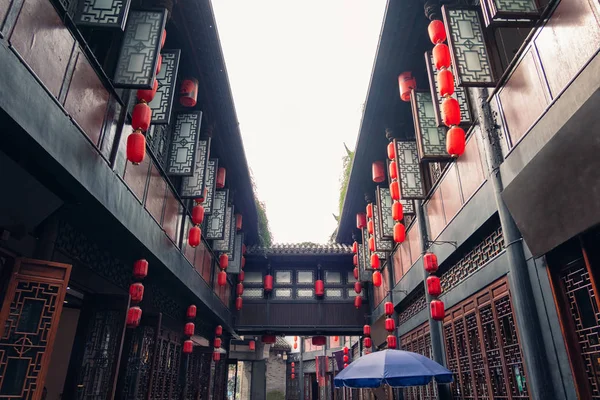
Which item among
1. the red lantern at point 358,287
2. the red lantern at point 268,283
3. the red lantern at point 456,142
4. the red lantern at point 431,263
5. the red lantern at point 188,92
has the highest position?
the red lantern at point 188,92

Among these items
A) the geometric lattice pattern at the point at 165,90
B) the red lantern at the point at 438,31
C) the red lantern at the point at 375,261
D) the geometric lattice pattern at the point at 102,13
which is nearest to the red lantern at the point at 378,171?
the red lantern at the point at 375,261

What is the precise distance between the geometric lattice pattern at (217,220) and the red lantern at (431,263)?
5.14 m

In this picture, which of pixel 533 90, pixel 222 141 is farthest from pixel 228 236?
pixel 533 90

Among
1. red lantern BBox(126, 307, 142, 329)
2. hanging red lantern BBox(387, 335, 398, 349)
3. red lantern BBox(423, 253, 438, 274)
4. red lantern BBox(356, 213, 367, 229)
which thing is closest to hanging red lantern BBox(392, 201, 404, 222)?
red lantern BBox(423, 253, 438, 274)

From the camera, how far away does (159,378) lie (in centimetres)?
914

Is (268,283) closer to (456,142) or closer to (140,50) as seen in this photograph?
(456,142)

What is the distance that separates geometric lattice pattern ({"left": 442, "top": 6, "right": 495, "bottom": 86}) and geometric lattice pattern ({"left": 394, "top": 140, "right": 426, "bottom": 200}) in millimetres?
3227

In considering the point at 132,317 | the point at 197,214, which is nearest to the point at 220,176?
the point at 197,214

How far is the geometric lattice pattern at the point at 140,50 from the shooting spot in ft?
17.6

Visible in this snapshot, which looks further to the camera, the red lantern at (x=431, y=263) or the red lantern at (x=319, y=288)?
the red lantern at (x=319, y=288)

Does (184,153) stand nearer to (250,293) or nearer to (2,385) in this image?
(2,385)

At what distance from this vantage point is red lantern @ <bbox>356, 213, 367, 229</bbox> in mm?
13766

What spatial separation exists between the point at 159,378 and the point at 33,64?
7280 mm

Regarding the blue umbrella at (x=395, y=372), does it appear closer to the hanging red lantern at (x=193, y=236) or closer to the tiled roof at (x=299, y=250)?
the hanging red lantern at (x=193, y=236)
